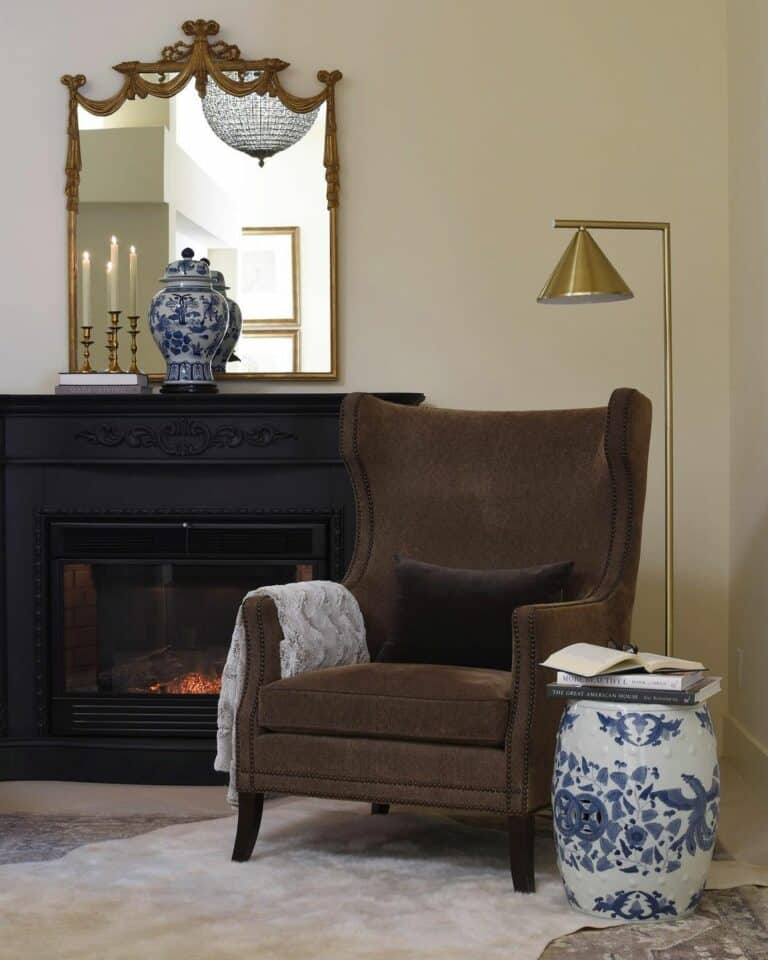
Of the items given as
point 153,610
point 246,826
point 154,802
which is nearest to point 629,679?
point 246,826

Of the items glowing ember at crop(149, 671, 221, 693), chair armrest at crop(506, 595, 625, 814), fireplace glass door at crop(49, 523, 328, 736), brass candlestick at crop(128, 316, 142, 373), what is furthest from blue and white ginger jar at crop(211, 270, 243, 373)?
chair armrest at crop(506, 595, 625, 814)

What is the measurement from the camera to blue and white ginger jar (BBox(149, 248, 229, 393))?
13.8ft

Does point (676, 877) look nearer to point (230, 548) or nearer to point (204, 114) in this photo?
point (230, 548)

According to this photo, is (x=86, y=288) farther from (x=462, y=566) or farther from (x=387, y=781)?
(x=387, y=781)

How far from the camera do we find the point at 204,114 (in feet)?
14.6

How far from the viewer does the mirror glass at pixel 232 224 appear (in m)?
4.44

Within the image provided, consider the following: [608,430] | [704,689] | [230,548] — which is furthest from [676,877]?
[230,548]

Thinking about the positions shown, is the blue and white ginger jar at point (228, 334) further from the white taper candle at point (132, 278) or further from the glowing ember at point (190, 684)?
the glowing ember at point (190, 684)

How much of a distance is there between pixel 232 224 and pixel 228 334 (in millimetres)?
373

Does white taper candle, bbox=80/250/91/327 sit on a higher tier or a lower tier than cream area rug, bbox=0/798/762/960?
higher

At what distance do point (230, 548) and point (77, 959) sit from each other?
180 cm

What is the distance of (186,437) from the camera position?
412 cm

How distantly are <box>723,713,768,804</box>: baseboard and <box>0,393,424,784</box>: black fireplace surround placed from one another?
4.43 ft

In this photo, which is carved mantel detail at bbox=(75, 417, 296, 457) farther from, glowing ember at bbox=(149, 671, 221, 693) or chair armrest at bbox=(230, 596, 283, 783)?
chair armrest at bbox=(230, 596, 283, 783)
